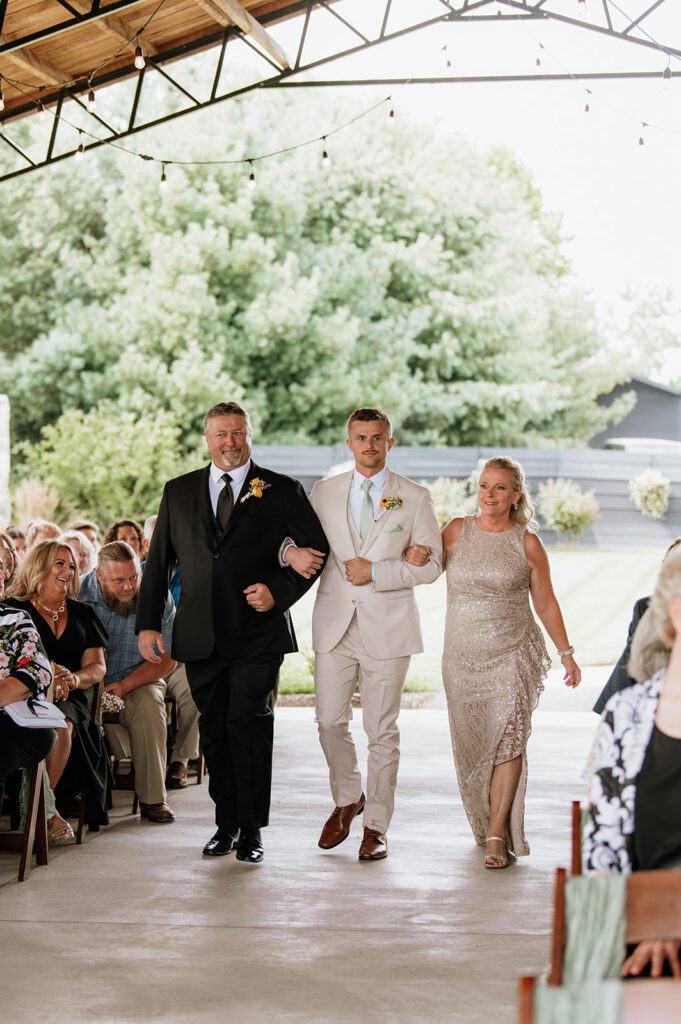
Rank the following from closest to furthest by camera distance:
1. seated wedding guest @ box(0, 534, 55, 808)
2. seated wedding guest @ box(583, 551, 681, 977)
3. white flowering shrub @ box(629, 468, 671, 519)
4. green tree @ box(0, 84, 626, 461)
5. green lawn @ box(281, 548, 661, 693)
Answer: seated wedding guest @ box(583, 551, 681, 977) → seated wedding guest @ box(0, 534, 55, 808) → green lawn @ box(281, 548, 661, 693) → green tree @ box(0, 84, 626, 461) → white flowering shrub @ box(629, 468, 671, 519)

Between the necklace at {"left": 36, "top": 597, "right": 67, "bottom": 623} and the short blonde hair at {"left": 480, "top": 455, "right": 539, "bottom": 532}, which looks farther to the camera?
the necklace at {"left": 36, "top": 597, "right": 67, "bottom": 623}

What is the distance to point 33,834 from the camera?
5508 mm

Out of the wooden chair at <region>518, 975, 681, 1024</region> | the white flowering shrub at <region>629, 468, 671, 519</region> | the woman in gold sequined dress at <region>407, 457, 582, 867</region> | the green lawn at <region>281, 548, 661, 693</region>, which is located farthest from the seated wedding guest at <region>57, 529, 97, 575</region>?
the white flowering shrub at <region>629, 468, 671, 519</region>

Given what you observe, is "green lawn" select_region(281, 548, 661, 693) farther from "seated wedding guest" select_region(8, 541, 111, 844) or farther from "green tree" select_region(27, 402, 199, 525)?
"seated wedding guest" select_region(8, 541, 111, 844)

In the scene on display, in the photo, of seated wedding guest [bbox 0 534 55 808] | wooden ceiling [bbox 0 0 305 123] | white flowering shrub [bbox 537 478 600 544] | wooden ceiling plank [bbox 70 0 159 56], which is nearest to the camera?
seated wedding guest [bbox 0 534 55 808]

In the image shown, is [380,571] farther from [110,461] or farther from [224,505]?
[110,461]

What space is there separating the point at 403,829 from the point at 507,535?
1.68 metres

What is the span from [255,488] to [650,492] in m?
21.3

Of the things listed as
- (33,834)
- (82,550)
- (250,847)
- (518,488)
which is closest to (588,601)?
(82,550)

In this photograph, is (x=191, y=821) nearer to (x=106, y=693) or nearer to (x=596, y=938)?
(x=106, y=693)

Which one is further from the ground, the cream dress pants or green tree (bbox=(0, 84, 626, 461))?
green tree (bbox=(0, 84, 626, 461))

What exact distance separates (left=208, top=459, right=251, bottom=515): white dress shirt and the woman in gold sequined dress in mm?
836

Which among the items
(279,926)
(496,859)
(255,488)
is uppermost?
(255,488)

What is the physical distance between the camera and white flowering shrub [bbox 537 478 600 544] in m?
25.7
